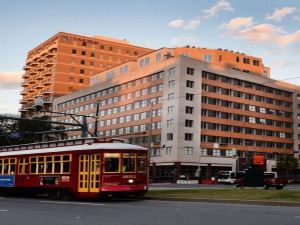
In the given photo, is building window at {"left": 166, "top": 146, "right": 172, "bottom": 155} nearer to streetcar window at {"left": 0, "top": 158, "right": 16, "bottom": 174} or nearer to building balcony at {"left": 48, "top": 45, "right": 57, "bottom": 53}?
building balcony at {"left": 48, "top": 45, "right": 57, "bottom": 53}

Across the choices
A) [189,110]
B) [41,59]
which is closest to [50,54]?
[41,59]

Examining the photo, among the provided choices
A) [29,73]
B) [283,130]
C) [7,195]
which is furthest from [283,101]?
[7,195]

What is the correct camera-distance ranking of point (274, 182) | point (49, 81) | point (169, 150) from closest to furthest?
point (274, 182) < point (169, 150) < point (49, 81)

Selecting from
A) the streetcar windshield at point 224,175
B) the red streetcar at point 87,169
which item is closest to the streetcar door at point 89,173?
the red streetcar at point 87,169

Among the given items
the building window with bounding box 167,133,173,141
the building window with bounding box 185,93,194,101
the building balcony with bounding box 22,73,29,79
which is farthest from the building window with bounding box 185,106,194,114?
the building balcony with bounding box 22,73,29,79

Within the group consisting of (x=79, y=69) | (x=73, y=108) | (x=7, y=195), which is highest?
(x=79, y=69)

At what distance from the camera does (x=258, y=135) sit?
316 ft

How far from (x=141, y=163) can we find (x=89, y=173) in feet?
9.16

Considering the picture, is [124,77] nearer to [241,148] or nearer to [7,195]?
[241,148]

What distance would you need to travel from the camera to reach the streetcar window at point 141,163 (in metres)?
24.3

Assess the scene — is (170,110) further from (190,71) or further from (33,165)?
(33,165)

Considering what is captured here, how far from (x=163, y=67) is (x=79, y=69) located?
121 ft

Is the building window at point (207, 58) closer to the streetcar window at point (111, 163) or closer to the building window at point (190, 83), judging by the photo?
the building window at point (190, 83)

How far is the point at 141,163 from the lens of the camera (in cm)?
2453
